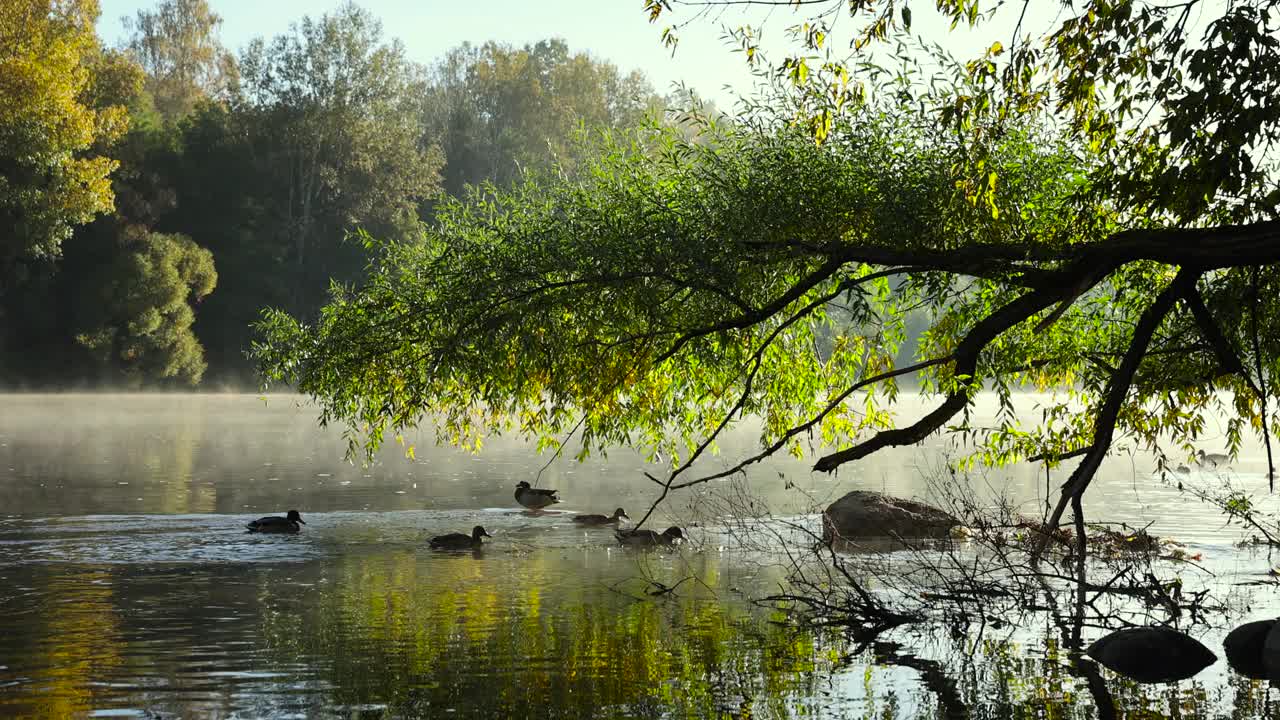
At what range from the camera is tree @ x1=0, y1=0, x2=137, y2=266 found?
5522cm

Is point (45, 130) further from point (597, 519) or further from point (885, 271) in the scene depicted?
point (885, 271)

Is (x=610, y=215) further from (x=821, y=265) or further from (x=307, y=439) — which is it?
(x=307, y=439)

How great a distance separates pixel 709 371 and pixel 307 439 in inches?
1412

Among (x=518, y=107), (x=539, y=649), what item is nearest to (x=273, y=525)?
(x=539, y=649)

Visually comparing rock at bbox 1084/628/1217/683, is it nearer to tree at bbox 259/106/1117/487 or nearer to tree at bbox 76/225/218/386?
tree at bbox 259/106/1117/487

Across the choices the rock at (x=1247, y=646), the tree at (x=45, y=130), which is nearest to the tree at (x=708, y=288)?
the rock at (x=1247, y=646)

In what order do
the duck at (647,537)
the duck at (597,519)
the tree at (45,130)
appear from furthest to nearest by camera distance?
the tree at (45,130), the duck at (597,519), the duck at (647,537)

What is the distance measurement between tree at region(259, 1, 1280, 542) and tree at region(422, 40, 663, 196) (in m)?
66.9

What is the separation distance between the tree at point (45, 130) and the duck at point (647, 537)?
149 ft

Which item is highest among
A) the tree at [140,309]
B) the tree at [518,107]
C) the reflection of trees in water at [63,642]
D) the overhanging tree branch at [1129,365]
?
the tree at [518,107]

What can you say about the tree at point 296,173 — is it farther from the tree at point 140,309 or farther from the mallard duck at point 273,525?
the mallard duck at point 273,525

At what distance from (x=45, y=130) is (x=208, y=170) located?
14467 millimetres

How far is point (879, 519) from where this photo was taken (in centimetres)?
2086

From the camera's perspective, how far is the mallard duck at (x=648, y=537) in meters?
19.5
